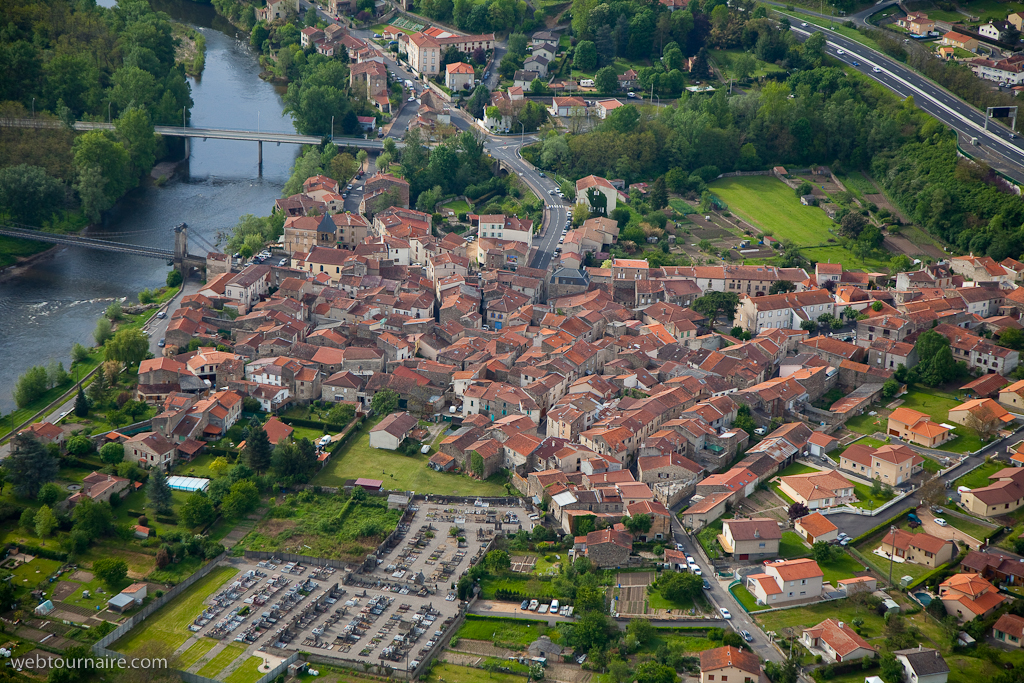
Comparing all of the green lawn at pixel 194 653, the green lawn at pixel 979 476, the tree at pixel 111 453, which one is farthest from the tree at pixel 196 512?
the green lawn at pixel 979 476

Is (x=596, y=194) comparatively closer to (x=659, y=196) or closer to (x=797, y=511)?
(x=659, y=196)

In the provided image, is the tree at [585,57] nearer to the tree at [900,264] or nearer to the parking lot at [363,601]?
→ the tree at [900,264]

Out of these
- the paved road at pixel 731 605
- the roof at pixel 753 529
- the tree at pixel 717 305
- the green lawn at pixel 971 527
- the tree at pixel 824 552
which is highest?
the tree at pixel 717 305

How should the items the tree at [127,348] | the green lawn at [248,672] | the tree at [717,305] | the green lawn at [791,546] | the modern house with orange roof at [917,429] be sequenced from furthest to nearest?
1. the tree at [717,305]
2. the tree at [127,348]
3. the modern house with orange roof at [917,429]
4. the green lawn at [791,546]
5. the green lawn at [248,672]

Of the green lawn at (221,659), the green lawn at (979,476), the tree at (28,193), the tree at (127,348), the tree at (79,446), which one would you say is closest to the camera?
the green lawn at (221,659)

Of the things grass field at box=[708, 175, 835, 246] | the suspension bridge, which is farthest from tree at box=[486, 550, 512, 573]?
grass field at box=[708, 175, 835, 246]

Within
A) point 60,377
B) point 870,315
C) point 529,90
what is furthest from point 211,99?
point 870,315

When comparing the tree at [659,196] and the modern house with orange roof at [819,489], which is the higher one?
the tree at [659,196]

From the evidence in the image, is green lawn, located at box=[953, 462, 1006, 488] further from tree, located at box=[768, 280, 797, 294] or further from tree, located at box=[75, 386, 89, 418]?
tree, located at box=[75, 386, 89, 418]
